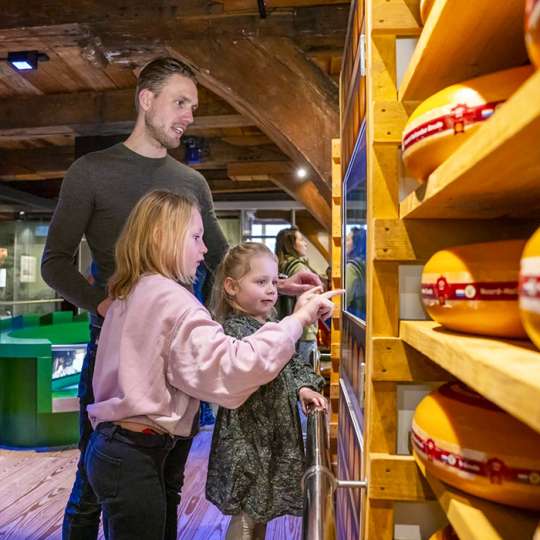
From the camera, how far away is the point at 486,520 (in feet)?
2.13

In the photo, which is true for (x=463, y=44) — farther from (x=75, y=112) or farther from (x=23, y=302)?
(x=23, y=302)

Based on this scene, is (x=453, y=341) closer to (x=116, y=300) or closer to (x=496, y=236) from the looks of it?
(x=496, y=236)

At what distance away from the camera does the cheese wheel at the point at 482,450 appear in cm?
65

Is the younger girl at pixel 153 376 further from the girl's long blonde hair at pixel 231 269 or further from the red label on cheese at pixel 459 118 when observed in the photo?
the red label on cheese at pixel 459 118

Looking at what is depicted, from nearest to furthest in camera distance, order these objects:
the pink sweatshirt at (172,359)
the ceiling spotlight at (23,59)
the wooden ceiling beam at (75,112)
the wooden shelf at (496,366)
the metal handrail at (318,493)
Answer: the wooden shelf at (496,366) → the metal handrail at (318,493) → the pink sweatshirt at (172,359) → the ceiling spotlight at (23,59) → the wooden ceiling beam at (75,112)

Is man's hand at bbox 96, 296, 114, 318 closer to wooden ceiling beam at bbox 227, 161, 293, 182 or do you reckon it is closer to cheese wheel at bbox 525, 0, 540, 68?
cheese wheel at bbox 525, 0, 540, 68

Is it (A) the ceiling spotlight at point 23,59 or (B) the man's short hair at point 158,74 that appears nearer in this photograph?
(B) the man's short hair at point 158,74

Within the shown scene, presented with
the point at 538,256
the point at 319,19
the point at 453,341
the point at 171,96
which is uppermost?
the point at 319,19

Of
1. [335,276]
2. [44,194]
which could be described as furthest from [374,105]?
[44,194]

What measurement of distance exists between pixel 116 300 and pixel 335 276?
5.39ft

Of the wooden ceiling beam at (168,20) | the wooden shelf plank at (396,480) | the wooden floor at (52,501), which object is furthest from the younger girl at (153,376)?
the wooden ceiling beam at (168,20)

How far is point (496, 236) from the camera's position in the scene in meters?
0.97

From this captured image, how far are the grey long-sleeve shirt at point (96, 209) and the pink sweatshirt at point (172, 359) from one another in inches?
15.8

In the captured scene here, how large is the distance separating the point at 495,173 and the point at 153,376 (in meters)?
1.04
